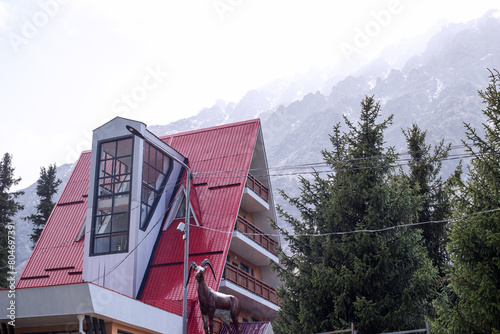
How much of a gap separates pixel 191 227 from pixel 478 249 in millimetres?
17949

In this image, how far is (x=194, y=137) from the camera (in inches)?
1501

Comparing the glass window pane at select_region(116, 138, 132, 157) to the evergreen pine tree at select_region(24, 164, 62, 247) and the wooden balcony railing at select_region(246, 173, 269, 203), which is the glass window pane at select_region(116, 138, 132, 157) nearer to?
the wooden balcony railing at select_region(246, 173, 269, 203)

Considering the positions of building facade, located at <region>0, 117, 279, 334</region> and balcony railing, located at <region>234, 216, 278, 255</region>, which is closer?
building facade, located at <region>0, 117, 279, 334</region>

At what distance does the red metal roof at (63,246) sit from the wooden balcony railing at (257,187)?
10807mm

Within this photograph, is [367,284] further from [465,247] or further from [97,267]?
[97,267]

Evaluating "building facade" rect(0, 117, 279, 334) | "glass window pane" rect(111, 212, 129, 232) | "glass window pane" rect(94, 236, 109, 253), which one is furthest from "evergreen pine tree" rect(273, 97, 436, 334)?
"glass window pane" rect(94, 236, 109, 253)

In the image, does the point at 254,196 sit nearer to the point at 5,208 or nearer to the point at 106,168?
the point at 106,168

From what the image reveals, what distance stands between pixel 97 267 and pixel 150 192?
5095mm

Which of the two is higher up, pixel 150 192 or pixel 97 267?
pixel 150 192

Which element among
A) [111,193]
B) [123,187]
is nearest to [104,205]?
[111,193]

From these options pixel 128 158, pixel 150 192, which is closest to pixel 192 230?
pixel 150 192

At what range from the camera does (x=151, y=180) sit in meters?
31.3

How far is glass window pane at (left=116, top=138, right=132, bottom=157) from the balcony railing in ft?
24.9

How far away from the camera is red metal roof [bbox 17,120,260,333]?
2856 centimetres
